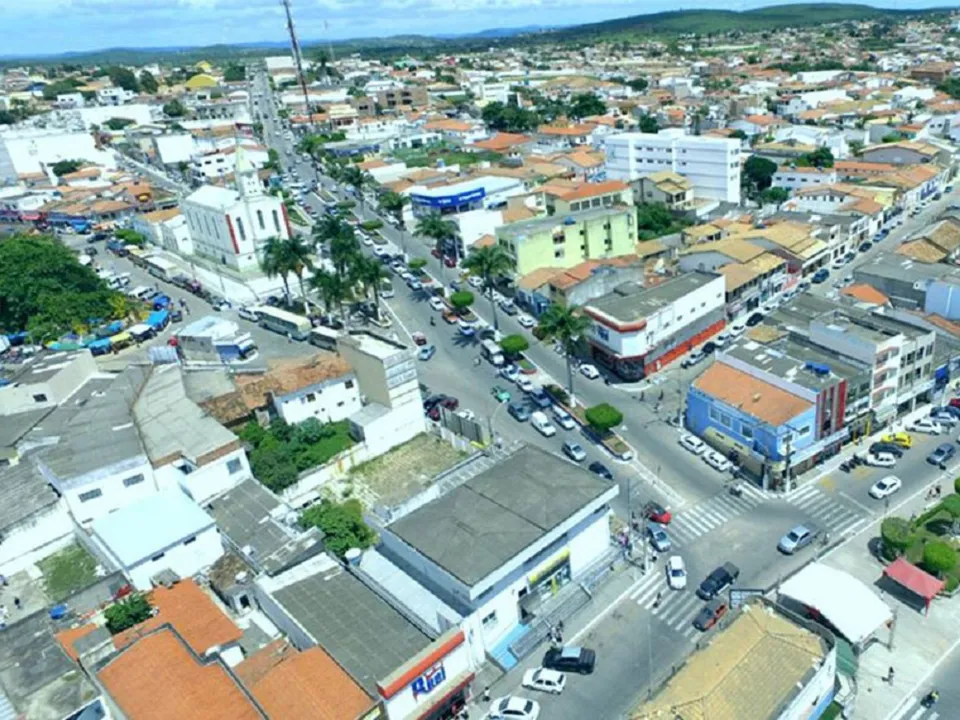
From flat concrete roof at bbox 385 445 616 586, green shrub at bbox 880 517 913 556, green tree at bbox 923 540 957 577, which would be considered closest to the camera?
flat concrete roof at bbox 385 445 616 586

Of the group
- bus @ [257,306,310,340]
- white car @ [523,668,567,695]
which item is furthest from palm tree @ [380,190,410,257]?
white car @ [523,668,567,695]

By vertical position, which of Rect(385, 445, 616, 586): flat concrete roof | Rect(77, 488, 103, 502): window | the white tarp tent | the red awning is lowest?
the red awning

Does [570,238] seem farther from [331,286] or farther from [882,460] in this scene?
[882,460]

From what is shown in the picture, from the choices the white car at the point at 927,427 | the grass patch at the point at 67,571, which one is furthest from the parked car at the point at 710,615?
the grass patch at the point at 67,571

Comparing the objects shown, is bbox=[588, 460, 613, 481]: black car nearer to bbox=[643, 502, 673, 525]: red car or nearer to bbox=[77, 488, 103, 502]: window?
bbox=[643, 502, 673, 525]: red car

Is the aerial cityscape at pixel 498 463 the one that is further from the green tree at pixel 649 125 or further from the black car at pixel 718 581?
the green tree at pixel 649 125

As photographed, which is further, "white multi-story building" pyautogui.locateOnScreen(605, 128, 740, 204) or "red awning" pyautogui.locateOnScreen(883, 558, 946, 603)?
"white multi-story building" pyautogui.locateOnScreen(605, 128, 740, 204)

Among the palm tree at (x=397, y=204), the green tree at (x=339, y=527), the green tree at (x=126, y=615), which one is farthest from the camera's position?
the palm tree at (x=397, y=204)

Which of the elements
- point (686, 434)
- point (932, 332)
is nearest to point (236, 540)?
point (686, 434)
